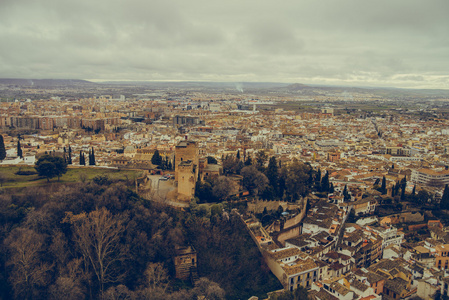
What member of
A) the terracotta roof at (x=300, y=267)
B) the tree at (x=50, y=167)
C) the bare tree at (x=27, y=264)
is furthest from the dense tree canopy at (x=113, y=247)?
the tree at (x=50, y=167)

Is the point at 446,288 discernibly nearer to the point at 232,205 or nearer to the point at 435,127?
the point at 232,205

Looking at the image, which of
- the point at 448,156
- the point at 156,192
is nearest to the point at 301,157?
the point at 448,156

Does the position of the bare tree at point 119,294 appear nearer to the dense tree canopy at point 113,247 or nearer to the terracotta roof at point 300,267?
the dense tree canopy at point 113,247

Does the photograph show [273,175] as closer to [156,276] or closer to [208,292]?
[156,276]

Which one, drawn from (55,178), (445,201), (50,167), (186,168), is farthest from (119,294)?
(445,201)

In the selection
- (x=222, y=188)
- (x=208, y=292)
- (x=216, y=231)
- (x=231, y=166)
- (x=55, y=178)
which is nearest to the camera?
(x=208, y=292)

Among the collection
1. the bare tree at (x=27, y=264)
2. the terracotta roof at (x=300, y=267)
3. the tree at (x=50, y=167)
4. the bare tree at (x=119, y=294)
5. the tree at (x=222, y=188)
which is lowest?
the terracotta roof at (x=300, y=267)
